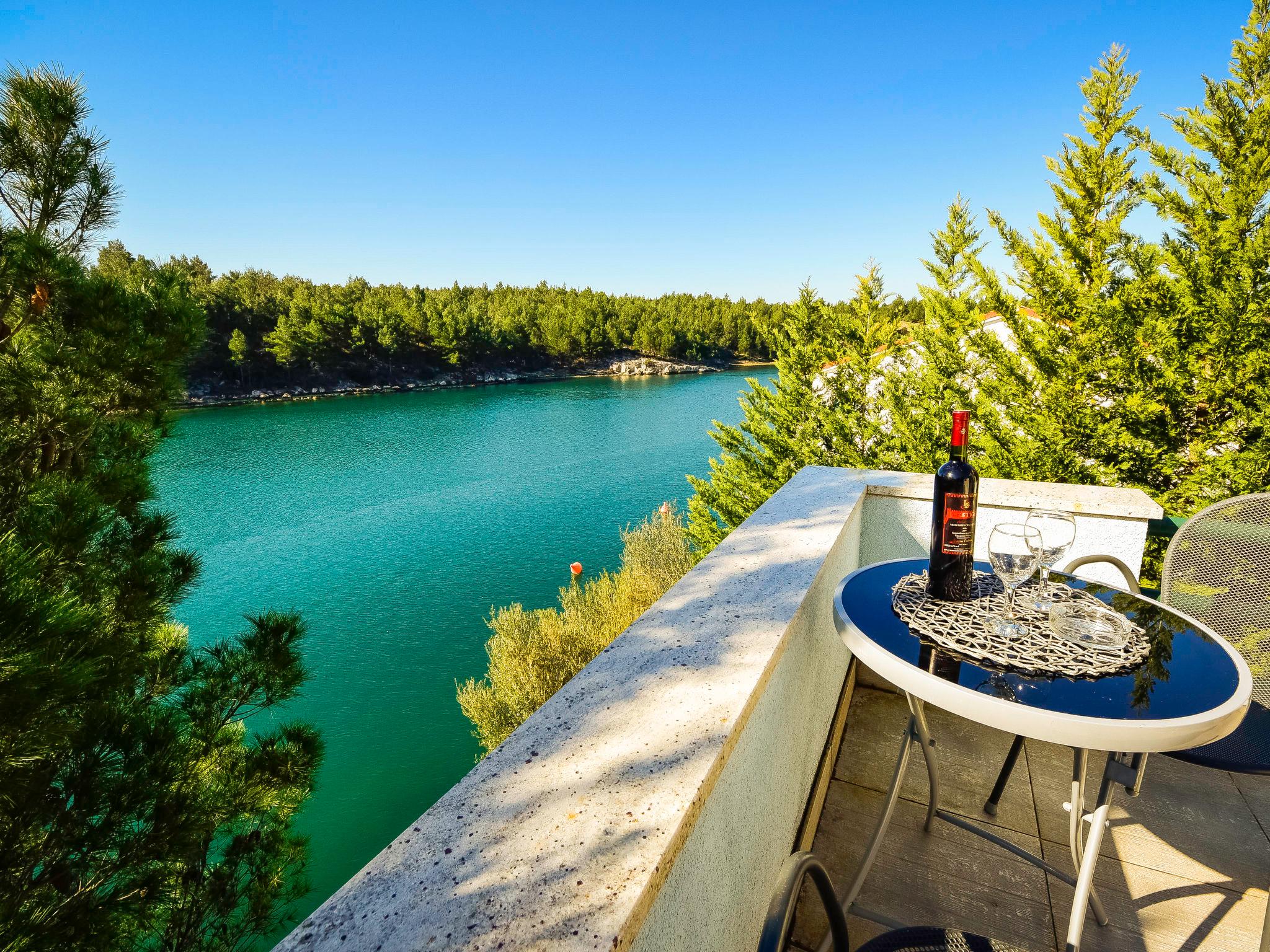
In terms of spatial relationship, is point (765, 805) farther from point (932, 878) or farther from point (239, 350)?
point (239, 350)

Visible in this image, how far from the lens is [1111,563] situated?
1.41 metres

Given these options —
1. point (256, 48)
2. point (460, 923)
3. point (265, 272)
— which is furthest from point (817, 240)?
point (265, 272)

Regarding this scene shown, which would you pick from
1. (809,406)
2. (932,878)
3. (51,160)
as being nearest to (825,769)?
(932,878)

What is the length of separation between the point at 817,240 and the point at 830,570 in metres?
20.6

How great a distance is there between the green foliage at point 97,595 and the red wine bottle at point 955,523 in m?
1.95

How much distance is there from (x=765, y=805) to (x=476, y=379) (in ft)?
169

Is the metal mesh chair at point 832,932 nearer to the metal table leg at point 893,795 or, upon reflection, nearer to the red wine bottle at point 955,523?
the metal table leg at point 893,795

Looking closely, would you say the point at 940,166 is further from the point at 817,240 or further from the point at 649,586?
the point at 649,586

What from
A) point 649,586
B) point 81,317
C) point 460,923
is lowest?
point 649,586

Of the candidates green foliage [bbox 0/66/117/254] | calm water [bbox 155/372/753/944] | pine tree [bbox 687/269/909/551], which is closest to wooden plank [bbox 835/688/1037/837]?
calm water [bbox 155/372/753/944]

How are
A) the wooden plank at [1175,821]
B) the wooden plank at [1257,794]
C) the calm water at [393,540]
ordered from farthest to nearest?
Result: the calm water at [393,540] < the wooden plank at [1257,794] < the wooden plank at [1175,821]

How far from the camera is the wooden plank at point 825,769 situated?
55.3 inches

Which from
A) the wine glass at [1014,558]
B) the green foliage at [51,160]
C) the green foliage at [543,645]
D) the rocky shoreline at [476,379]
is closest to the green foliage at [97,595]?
the green foliage at [51,160]

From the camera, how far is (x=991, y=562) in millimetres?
1136
